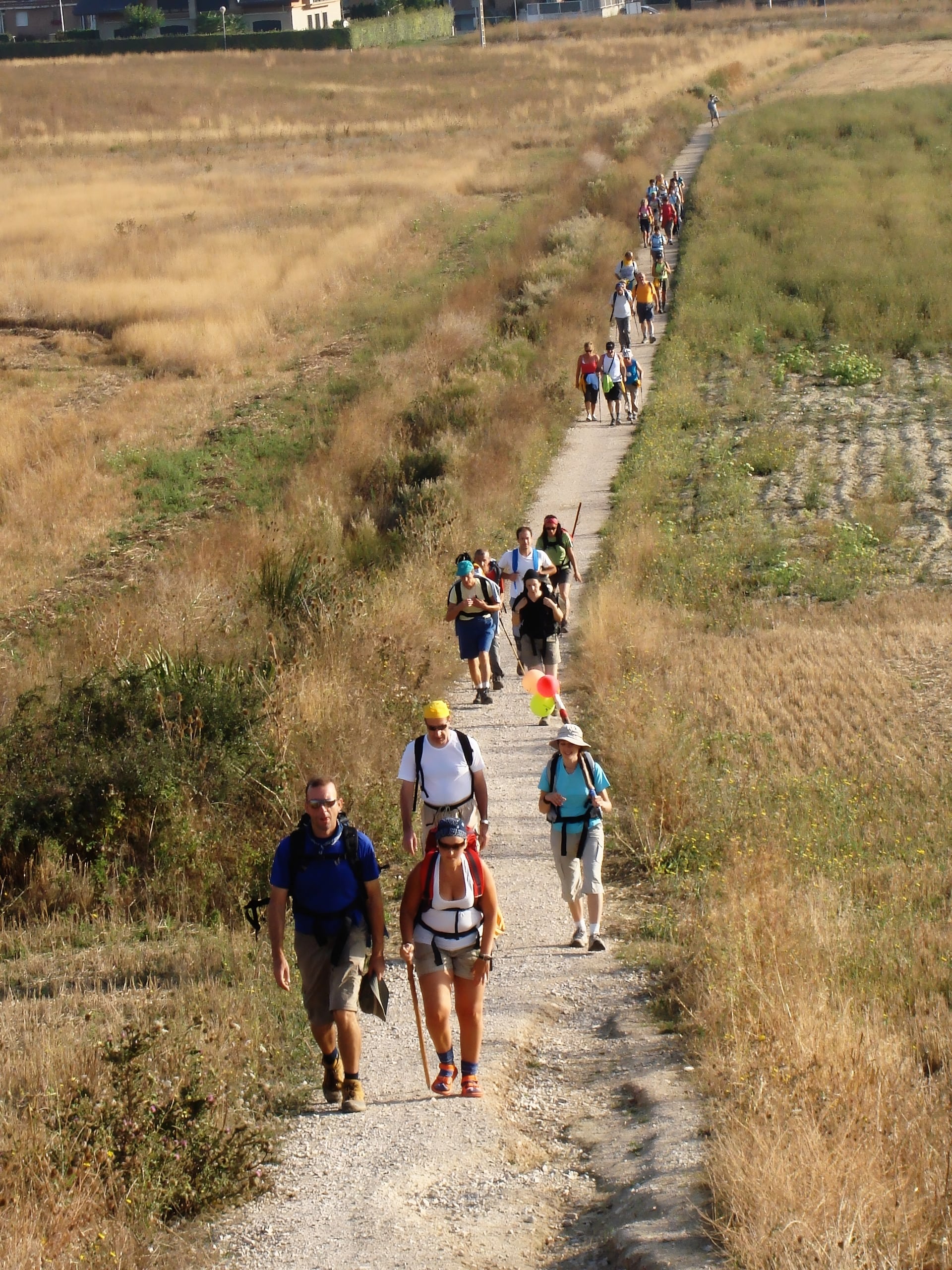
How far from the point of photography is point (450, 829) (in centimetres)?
658

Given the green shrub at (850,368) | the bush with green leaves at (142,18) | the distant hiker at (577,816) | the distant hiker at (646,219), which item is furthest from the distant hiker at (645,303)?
the bush with green leaves at (142,18)

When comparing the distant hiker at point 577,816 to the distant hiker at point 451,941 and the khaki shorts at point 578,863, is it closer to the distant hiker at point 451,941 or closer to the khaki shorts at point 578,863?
the khaki shorts at point 578,863

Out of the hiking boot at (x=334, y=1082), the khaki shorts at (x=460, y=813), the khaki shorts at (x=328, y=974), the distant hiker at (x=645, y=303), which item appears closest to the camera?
the khaki shorts at (x=328, y=974)

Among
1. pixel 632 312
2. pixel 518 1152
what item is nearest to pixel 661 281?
pixel 632 312

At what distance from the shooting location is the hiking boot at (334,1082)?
6.79 metres

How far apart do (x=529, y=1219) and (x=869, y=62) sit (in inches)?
2962

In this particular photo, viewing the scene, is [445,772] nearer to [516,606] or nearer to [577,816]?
[577,816]

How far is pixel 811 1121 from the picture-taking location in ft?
18.8

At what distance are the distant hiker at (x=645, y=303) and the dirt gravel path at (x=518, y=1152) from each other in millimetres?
19913

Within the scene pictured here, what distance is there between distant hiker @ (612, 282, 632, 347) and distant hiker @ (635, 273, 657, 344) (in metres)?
1.78

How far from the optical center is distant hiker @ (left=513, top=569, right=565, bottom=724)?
40.1 ft

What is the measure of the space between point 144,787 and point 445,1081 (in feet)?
12.7

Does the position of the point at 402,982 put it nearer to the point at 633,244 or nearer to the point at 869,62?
the point at 633,244

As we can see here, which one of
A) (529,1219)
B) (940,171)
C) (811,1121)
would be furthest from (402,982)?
(940,171)
